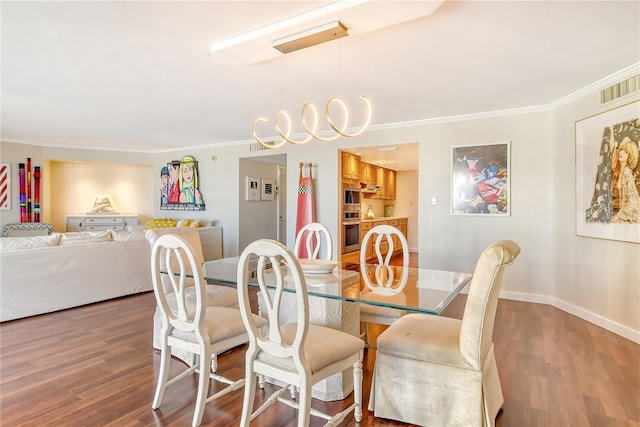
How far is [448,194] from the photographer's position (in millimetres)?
4668

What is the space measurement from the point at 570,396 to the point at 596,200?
84.5 inches

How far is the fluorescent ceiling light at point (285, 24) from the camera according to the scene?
2.09 meters

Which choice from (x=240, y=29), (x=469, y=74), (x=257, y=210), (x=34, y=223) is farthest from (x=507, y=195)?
(x=34, y=223)

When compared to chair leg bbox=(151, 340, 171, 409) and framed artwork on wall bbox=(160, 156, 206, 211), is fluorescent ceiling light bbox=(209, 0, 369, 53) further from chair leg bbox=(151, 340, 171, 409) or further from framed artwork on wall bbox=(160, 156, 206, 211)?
framed artwork on wall bbox=(160, 156, 206, 211)

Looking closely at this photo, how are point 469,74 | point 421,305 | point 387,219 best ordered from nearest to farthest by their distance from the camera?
point 421,305 < point 469,74 < point 387,219

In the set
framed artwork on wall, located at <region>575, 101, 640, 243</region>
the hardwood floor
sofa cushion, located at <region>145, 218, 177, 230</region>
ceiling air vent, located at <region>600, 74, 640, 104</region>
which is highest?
ceiling air vent, located at <region>600, 74, 640, 104</region>

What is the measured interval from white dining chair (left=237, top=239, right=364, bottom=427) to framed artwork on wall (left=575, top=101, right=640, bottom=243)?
2.90 m

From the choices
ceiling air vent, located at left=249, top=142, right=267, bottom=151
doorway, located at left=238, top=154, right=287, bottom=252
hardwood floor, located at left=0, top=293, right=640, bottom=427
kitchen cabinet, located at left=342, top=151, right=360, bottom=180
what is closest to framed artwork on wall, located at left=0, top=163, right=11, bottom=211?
hardwood floor, located at left=0, top=293, right=640, bottom=427

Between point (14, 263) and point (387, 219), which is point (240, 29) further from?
point (387, 219)

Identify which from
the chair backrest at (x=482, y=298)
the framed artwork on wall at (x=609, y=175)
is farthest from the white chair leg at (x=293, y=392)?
the framed artwork on wall at (x=609, y=175)

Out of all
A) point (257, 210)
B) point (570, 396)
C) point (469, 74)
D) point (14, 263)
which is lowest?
point (570, 396)

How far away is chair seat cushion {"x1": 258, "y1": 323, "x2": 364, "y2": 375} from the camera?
1.64 meters

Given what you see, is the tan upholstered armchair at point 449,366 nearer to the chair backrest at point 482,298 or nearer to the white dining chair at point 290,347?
the chair backrest at point 482,298

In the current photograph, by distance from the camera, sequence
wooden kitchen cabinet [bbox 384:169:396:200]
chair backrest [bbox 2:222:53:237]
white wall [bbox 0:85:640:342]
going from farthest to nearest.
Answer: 1. wooden kitchen cabinet [bbox 384:169:396:200]
2. chair backrest [bbox 2:222:53:237]
3. white wall [bbox 0:85:640:342]
